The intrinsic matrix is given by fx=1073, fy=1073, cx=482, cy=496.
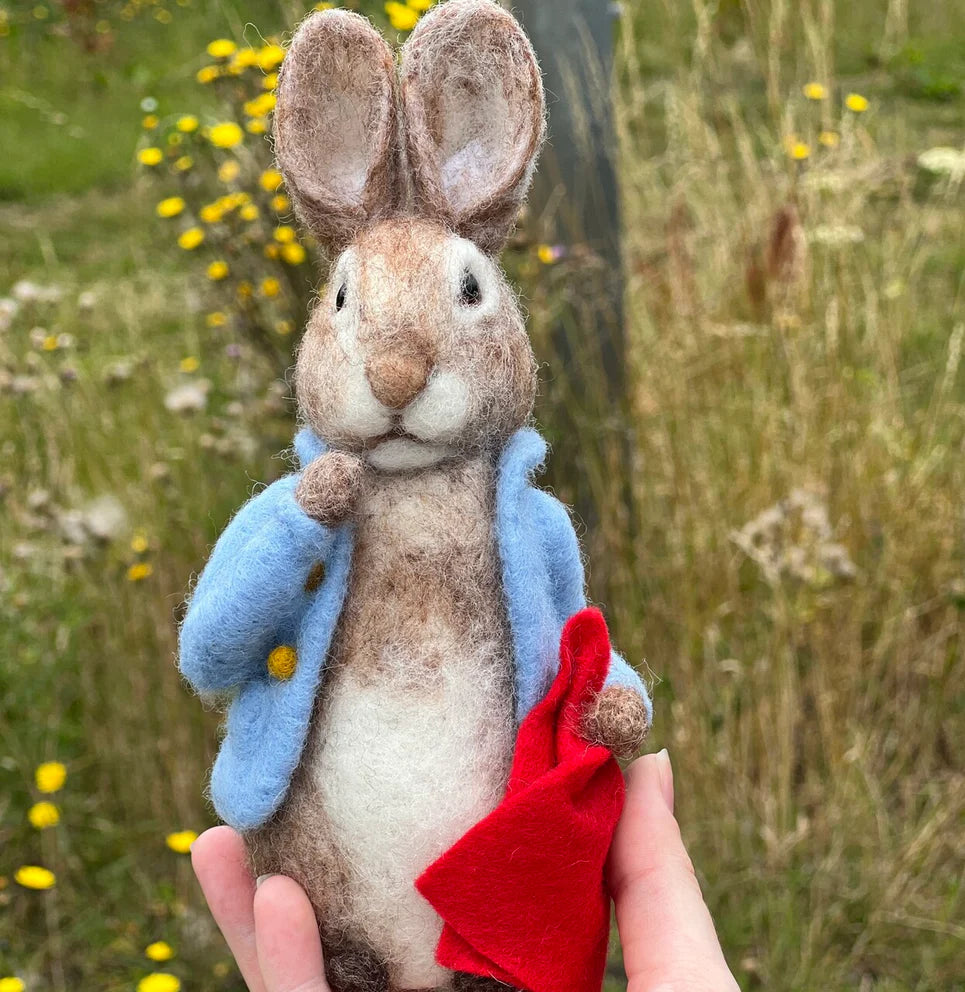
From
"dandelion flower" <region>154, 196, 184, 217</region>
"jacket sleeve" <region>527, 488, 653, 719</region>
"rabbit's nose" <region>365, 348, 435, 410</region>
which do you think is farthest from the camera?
"dandelion flower" <region>154, 196, 184, 217</region>

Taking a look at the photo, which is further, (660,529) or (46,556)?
(660,529)

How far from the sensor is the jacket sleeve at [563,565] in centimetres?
93

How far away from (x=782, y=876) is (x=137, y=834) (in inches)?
41.8

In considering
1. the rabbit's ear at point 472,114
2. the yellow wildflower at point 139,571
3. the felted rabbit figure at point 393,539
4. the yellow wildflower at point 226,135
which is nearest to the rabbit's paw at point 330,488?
the felted rabbit figure at point 393,539

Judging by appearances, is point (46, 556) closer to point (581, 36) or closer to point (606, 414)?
point (606, 414)

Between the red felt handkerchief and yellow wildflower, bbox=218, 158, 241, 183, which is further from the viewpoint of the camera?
yellow wildflower, bbox=218, 158, 241, 183

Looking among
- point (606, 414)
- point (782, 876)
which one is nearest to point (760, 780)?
point (782, 876)

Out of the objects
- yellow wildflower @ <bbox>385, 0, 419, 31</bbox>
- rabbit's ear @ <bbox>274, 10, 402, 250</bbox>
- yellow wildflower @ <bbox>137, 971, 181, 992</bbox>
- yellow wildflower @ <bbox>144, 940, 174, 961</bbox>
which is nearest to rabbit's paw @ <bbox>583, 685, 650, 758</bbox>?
rabbit's ear @ <bbox>274, 10, 402, 250</bbox>

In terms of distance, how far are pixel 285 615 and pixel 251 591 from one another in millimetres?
44

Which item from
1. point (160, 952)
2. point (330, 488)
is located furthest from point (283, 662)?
point (160, 952)

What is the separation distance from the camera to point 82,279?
4.03 meters

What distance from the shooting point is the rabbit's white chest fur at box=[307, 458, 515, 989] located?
2.76 ft

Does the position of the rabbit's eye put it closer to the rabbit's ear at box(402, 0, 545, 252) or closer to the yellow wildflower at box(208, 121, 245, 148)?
the rabbit's ear at box(402, 0, 545, 252)

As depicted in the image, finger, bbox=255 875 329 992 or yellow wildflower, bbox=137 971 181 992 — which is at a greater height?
finger, bbox=255 875 329 992
